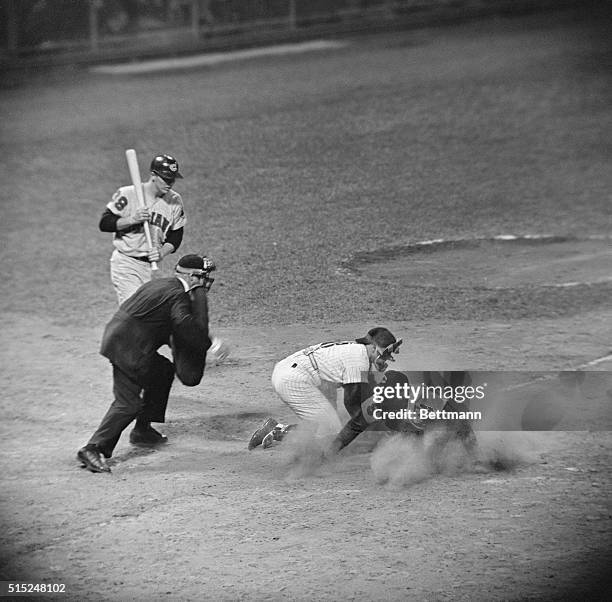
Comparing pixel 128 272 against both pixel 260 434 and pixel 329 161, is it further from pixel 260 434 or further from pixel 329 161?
pixel 329 161

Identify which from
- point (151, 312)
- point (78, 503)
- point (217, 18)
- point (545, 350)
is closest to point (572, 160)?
point (545, 350)

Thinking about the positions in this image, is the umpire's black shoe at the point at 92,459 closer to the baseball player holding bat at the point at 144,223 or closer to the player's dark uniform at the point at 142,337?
the player's dark uniform at the point at 142,337

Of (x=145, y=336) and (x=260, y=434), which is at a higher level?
(x=145, y=336)

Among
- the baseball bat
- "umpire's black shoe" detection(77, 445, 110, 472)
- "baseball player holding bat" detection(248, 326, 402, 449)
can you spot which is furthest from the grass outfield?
"umpire's black shoe" detection(77, 445, 110, 472)

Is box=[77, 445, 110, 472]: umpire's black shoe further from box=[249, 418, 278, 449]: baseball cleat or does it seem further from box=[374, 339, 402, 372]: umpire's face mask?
box=[374, 339, 402, 372]: umpire's face mask

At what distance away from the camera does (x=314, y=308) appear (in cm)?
697

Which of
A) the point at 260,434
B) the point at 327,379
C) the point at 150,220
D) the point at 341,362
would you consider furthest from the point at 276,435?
the point at 150,220

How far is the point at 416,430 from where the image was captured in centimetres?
605

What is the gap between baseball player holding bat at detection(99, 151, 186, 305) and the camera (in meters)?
6.54

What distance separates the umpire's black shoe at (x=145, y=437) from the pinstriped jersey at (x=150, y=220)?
42.2 inches

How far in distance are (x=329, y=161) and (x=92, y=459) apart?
2.87 metres

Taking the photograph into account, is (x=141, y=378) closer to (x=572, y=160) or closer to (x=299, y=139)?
(x=299, y=139)

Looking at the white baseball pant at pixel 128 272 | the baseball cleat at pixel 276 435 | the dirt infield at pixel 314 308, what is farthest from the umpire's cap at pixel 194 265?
the baseball cleat at pixel 276 435

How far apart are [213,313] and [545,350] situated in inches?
84.5
